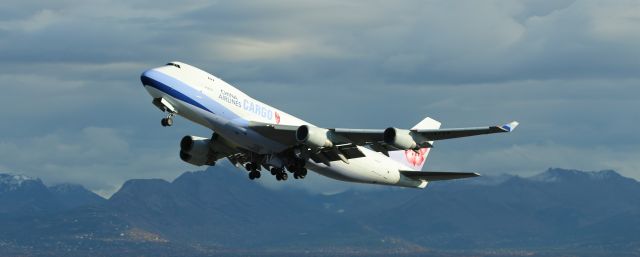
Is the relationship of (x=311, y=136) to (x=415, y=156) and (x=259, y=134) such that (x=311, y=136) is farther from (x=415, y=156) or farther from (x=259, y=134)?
(x=415, y=156)

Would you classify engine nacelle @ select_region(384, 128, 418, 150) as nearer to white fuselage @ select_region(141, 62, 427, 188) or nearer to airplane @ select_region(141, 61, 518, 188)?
airplane @ select_region(141, 61, 518, 188)

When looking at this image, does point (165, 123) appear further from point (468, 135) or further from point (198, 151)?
point (468, 135)

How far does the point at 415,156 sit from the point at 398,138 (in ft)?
77.8

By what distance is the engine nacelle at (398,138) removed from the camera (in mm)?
80500

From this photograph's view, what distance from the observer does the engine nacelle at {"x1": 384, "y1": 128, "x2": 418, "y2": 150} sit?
80500 mm

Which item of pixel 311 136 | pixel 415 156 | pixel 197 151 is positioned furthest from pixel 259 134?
pixel 415 156

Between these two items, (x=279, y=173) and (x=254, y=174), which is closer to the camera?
(x=279, y=173)

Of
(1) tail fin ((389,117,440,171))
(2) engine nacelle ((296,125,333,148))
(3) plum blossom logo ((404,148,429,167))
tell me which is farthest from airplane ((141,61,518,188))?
(3) plum blossom logo ((404,148,429,167))

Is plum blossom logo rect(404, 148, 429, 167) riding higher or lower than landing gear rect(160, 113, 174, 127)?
higher

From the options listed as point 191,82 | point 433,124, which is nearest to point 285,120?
point 191,82

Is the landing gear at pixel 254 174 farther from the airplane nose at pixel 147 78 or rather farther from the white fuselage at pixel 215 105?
the airplane nose at pixel 147 78

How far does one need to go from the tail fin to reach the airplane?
915cm

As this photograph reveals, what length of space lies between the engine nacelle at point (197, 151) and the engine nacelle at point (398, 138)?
625 inches

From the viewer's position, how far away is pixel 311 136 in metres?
80.9
